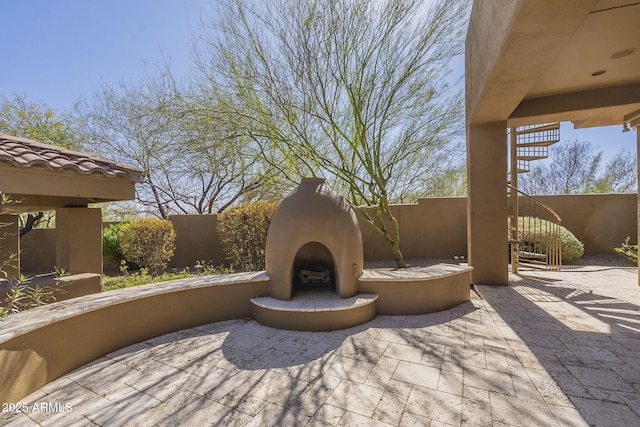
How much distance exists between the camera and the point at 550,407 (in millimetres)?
2256

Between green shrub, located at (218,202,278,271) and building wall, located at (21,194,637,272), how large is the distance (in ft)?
5.62

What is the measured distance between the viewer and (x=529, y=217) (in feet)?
24.8

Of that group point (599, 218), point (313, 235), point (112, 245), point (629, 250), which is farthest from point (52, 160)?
point (599, 218)

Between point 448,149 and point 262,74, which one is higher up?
point 262,74

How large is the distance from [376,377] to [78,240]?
5.27 metres

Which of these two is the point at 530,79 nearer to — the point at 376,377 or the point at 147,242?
the point at 376,377

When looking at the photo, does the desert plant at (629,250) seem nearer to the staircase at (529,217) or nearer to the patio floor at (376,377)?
the staircase at (529,217)

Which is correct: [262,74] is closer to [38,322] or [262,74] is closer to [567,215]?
[38,322]

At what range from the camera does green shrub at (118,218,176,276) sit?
7.21 m

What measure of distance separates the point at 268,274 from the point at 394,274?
231 centimetres

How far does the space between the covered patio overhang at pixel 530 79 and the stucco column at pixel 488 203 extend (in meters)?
0.02

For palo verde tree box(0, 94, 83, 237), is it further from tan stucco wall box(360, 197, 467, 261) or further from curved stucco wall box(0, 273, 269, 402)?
tan stucco wall box(360, 197, 467, 261)

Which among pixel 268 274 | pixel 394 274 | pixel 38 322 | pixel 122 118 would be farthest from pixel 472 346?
pixel 122 118

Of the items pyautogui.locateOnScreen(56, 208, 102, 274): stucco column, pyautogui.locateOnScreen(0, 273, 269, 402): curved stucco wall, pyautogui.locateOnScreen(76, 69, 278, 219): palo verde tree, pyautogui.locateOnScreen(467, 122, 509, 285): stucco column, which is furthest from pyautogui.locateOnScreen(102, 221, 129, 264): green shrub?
pyautogui.locateOnScreen(467, 122, 509, 285): stucco column
